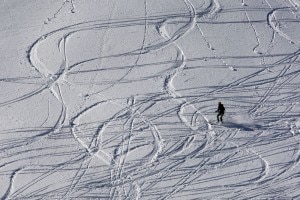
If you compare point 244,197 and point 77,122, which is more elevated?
point 77,122

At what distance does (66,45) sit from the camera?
29.3 meters

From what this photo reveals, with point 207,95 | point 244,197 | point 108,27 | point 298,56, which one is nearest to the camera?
point 244,197

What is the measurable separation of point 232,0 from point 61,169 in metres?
14.7

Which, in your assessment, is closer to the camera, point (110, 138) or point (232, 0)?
point (110, 138)

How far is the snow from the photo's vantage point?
2170cm

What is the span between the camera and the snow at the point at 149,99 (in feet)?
71.2

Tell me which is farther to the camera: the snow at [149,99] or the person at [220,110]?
the person at [220,110]

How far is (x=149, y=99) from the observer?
2567 cm

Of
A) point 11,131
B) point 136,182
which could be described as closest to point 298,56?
point 136,182

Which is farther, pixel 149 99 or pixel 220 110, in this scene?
pixel 149 99

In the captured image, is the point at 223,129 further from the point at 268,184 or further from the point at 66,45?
the point at 66,45

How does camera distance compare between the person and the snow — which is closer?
the snow

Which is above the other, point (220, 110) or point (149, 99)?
point (149, 99)

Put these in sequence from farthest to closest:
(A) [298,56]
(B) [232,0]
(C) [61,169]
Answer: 1. (B) [232,0]
2. (A) [298,56]
3. (C) [61,169]
